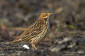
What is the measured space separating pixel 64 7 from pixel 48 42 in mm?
3787

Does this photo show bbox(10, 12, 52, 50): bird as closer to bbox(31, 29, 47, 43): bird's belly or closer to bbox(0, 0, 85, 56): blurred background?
bbox(31, 29, 47, 43): bird's belly

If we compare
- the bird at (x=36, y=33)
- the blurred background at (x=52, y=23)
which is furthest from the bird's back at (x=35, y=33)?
the blurred background at (x=52, y=23)

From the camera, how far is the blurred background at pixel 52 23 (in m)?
9.71

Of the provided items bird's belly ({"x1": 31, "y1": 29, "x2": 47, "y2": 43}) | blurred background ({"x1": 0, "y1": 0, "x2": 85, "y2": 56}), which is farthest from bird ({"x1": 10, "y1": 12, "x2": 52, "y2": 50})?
blurred background ({"x1": 0, "y1": 0, "x2": 85, "y2": 56})

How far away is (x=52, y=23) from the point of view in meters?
12.8

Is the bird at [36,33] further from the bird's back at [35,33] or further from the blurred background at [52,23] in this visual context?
the blurred background at [52,23]

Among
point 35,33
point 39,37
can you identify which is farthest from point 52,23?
point 39,37

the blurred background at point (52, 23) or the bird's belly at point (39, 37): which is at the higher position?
the blurred background at point (52, 23)

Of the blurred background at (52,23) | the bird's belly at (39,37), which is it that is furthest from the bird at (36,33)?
the blurred background at (52,23)

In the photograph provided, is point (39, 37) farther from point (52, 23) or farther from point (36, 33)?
point (52, 23)

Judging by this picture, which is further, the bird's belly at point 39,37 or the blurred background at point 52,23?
the blurred background at point 52,23

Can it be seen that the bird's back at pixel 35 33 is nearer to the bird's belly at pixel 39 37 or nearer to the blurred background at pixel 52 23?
the bird's belly at pixel 39 37

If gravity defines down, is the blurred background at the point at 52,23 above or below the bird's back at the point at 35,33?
above

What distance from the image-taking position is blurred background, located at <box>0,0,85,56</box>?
9.71 m
